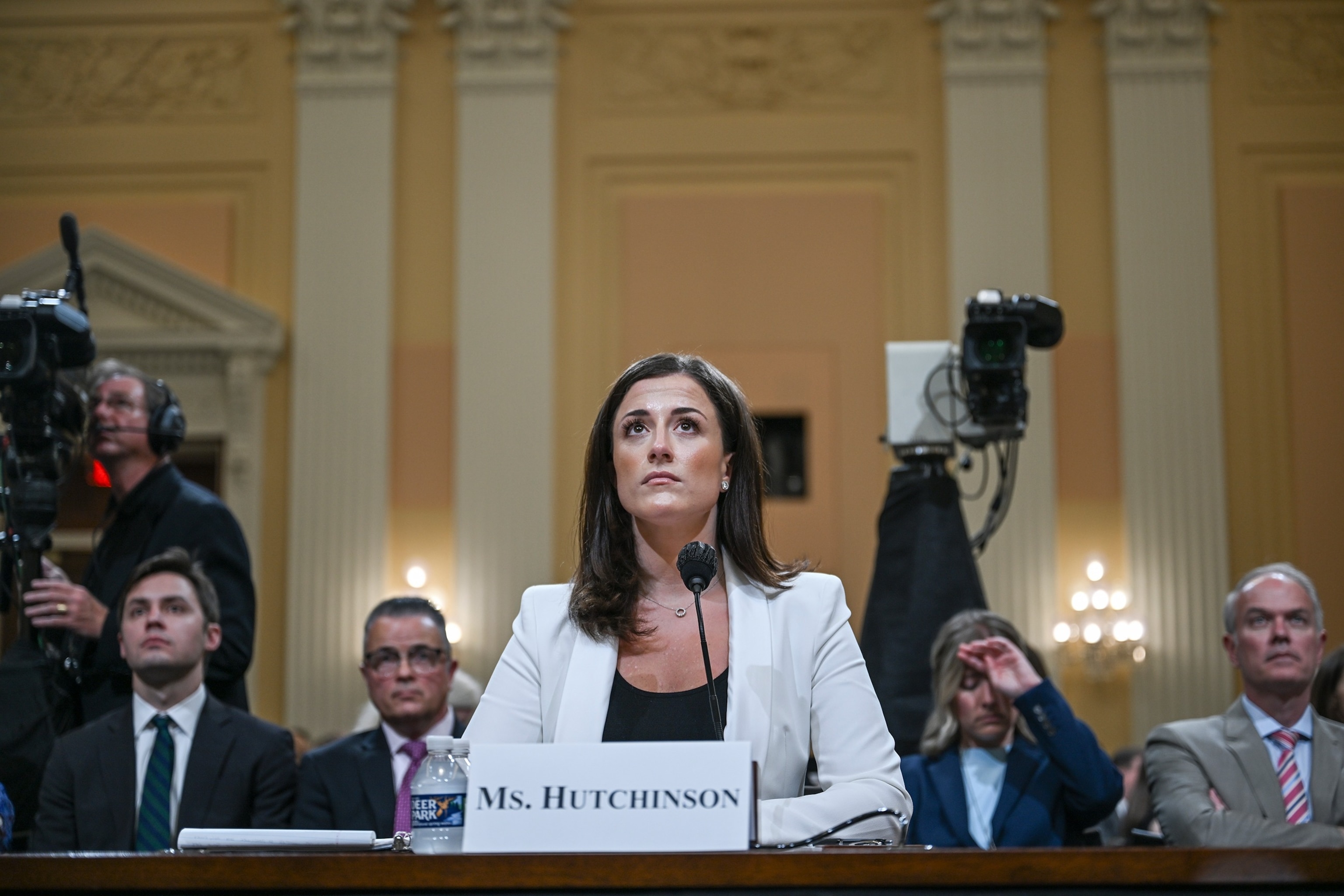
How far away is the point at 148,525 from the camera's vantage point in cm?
366

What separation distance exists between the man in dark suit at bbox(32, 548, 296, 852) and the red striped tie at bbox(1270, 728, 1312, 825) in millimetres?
2309

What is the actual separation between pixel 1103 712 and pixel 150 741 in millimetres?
6083

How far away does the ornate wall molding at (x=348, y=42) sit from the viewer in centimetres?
873

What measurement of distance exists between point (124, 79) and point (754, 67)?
3.90 metres

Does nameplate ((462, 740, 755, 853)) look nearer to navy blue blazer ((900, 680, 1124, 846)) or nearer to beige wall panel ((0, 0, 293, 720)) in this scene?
navy blue blazer ((900, 680, 1124, 846))

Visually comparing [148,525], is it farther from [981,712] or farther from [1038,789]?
[1038,789]

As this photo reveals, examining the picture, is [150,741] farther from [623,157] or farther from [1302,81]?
[1302,81]

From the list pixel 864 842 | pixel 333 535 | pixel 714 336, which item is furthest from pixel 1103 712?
pixel 864 842

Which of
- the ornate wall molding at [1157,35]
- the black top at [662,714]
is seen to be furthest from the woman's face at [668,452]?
the ornate wall molding at [1157,35]

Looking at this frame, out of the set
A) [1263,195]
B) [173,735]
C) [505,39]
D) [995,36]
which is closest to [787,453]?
[995,36]

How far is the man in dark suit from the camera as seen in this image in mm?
3152

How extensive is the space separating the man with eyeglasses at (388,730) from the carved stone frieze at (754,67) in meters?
5.77

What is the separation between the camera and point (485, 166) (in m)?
8.68

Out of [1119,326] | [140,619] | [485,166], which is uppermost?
[485,166]
